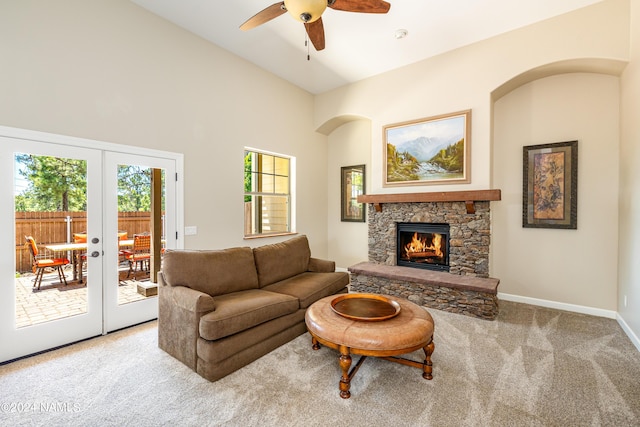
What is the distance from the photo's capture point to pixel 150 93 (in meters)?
3.39

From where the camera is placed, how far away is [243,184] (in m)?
4.48

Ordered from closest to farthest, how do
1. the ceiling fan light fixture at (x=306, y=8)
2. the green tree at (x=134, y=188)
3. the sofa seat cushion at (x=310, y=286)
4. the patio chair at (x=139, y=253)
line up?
the ceiling fan light fixture at (x=306, y=8), the sofa seat cushion at (x=310, y=286), the green tree at (x=134, y=188), the patio chair at (x=139, y=253)

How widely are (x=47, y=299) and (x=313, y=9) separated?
3.60 meters

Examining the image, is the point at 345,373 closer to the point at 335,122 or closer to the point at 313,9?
the point at 313,9

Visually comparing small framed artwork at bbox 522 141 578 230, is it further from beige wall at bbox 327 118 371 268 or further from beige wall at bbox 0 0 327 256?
beige wall at bbox 0 0 327 256

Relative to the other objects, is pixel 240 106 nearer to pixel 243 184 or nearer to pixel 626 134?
pixel 243 184

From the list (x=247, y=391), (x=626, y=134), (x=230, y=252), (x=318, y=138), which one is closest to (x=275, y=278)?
(x=230, y=252)

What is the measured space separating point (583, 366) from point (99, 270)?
4739 millimetres

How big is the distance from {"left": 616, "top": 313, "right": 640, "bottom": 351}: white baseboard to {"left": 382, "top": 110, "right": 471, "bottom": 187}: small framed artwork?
2.33 m

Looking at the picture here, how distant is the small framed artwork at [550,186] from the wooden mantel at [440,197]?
0.56m

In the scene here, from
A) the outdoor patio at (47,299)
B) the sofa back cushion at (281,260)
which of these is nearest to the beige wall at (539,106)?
the sofa back cushion at (281,260)

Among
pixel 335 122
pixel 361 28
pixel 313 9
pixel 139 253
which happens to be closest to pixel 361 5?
pixel 313 9

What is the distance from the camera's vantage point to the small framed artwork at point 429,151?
163 inches

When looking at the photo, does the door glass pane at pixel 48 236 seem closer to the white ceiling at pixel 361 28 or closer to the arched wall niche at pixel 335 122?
the white ceiling at pixel 361 28
